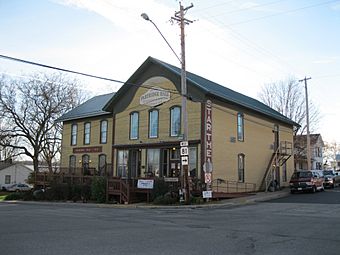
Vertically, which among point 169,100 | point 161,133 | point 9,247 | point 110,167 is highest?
point 169,100

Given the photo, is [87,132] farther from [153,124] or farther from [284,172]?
[284,172]

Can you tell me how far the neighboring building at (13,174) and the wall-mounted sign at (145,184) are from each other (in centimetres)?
5400

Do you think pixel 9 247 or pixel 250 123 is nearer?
pixel 9 247

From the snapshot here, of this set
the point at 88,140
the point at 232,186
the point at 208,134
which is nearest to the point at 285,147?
the point at 232,186

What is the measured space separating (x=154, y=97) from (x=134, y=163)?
5.70 metres

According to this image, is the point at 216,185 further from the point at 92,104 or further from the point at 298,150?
the point at 298,150

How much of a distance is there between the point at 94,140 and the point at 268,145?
16.2m

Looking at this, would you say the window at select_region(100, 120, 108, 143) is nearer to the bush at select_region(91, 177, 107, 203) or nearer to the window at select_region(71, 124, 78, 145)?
the window at select_region(71, 124, 78, 145)

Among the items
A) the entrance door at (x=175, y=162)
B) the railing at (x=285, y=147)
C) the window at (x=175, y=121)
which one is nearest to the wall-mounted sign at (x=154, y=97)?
the window at (x=175, y=121)

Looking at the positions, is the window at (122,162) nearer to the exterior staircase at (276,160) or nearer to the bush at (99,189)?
the bush at (99,189)

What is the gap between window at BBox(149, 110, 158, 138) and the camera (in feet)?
100

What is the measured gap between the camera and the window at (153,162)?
98.3 ft

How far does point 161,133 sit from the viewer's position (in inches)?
1177

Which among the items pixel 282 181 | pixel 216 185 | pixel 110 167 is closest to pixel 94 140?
pixel 110 167
